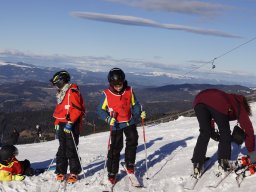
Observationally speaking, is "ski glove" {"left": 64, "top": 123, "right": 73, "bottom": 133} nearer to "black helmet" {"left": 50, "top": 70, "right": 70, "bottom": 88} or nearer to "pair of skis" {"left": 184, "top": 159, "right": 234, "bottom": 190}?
"black helmet" {"left": 50, "top": 70, "right": 70, "bottom": 88}

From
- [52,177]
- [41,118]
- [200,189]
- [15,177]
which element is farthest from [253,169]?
[41,118]

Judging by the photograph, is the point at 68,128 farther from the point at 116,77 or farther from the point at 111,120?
the point at 116,77

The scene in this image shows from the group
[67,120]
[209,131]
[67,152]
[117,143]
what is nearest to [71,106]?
[67,120]

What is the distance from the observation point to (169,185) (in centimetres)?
815

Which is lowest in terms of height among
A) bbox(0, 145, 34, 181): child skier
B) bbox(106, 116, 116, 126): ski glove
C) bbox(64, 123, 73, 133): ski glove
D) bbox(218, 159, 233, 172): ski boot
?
bbox(0, 145, 34, 181): child skier

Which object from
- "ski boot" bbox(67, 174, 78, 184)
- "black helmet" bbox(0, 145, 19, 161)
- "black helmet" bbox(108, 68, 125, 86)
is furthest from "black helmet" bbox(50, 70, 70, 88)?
"ski boot" bbox(67, 174, 78, 184)

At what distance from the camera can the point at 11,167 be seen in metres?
9.01

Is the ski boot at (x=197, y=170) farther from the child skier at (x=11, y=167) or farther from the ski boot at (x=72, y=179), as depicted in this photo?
the child skier at (x=11, y=167)

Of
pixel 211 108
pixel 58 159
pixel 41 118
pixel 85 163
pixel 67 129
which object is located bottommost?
pixel 41 118

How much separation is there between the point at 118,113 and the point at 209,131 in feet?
6.15

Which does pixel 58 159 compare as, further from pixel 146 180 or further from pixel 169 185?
pixel 169 185

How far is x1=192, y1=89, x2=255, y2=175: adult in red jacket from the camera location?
785 centimetres

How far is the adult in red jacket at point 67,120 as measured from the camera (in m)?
8.73

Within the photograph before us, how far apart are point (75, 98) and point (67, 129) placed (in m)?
0.72
